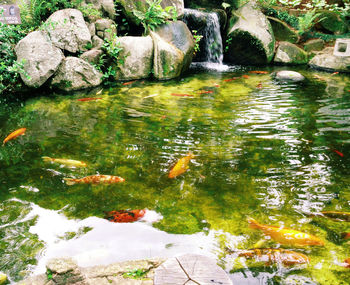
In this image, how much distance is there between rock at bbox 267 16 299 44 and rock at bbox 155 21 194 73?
4.71m

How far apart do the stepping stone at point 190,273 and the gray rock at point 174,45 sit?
7109 millimetres

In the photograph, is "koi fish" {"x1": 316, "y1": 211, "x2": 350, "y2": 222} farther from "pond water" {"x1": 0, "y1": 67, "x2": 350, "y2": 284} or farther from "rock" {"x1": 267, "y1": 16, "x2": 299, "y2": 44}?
"rock" {"x1": 267, "y1": 16, "x2": 299, "y2": 44}

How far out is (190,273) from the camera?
194 centimetres

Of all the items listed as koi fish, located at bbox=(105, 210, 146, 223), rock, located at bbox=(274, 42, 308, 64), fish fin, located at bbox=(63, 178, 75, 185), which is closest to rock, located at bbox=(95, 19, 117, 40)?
fish fin, located at bbox=(63, 178, 75, 185)

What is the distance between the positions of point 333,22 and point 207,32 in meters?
5.99

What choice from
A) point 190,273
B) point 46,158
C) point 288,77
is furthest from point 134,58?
point 190,273

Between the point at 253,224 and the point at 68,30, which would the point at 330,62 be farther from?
the point at 253,224

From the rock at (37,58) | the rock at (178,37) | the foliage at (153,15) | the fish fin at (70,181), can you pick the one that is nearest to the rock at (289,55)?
the rock at (178,37)

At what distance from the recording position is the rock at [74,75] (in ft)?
24.0

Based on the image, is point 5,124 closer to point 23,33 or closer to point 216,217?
point 23,33

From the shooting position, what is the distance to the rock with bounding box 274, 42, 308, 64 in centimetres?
1095

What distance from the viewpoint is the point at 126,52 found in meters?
8.31

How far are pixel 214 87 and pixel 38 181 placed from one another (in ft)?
18.4

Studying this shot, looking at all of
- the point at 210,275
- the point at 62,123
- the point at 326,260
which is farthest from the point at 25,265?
the point at 62,123
